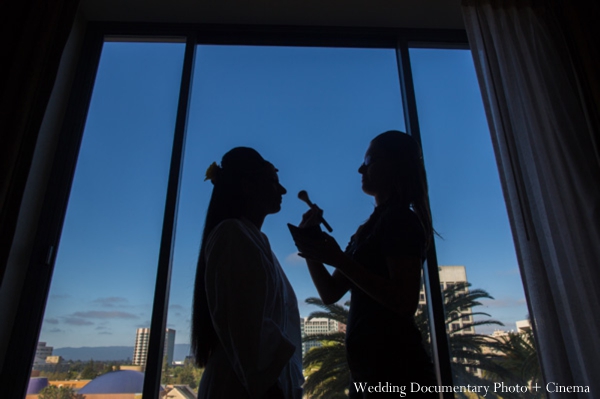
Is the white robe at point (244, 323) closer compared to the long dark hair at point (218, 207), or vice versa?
the white robe at point (244, 323)

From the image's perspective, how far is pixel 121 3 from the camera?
1768 millimetres

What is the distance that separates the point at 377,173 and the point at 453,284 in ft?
2.10

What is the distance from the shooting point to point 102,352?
1.38 metres

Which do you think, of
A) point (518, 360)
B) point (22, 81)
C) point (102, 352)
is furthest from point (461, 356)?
point (22, 81)

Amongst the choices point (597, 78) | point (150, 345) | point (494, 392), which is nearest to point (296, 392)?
point (150, 345)

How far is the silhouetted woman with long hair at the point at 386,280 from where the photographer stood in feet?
2.86

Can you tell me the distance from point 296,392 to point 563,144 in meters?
1.31

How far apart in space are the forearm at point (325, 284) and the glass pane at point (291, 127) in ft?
0.76

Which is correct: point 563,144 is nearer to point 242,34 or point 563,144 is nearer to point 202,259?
point 202,259

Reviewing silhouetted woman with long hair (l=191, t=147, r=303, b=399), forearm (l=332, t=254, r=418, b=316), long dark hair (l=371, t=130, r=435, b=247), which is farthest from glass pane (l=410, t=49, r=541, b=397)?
silhouetted woman with long hair (l=191, t=147, r=303, b=399)

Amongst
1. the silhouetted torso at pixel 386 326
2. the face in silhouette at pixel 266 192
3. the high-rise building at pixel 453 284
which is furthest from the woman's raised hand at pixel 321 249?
the high-rise building at pixel 453 284

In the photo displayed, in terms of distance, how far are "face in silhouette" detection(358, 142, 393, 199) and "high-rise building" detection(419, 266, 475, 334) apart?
1.71 feet

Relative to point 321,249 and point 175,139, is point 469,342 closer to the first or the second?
point 321,249

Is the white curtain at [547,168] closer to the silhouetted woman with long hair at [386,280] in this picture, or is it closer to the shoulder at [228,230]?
the silhouetted woman with long hair at [386,280]
